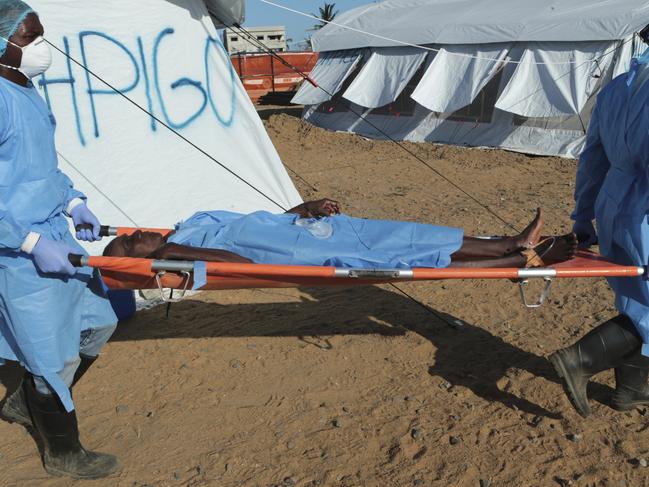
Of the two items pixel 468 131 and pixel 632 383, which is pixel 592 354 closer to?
pixel 632 383

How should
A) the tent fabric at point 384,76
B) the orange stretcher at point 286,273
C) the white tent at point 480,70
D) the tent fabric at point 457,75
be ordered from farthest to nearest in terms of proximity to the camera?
the tent fabric at point 384,76, the tent fabric at point 457,75, the white tent at point 480,70, the orange stretcher at point 286,273

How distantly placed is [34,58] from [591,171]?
263 centimetres

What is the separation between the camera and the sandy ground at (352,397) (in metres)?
3.00

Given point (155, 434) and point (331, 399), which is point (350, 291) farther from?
point (155, 434)

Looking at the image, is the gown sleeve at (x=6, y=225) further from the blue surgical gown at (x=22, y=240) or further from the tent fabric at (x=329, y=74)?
the tent fabric at (x=329, y=74)

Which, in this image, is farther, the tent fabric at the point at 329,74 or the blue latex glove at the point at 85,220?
the tent fabric at the point at 329,74

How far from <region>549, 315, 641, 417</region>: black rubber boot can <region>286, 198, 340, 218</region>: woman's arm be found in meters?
1.32

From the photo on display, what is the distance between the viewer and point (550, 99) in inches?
399

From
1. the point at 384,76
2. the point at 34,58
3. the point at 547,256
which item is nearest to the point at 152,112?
the point at 34,58

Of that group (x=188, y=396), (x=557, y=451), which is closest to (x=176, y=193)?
(x=188, y=396)

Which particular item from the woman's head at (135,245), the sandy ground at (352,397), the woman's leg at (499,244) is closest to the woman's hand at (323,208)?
the woman's leg at (499,244)

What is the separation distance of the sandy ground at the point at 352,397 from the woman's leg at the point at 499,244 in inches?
29.4

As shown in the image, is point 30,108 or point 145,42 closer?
point 30,108

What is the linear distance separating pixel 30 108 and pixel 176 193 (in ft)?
8.40
